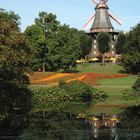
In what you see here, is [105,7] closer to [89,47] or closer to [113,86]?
[89,47]

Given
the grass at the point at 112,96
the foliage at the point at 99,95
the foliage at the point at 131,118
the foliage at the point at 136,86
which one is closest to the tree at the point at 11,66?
the grass at the point at 112,96

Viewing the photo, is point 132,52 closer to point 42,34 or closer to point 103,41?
point 42,34

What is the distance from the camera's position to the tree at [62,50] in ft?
301

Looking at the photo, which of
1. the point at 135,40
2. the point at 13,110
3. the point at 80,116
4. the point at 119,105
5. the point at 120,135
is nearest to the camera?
the point at 120,135

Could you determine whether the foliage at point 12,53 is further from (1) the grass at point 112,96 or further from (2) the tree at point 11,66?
(1) the grass at point 112,96

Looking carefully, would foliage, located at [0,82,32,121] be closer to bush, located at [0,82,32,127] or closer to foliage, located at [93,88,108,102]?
bush, located at [0,82,32,127]

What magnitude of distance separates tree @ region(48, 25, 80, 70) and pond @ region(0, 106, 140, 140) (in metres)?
46.4

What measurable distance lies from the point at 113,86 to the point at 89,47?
6419cm

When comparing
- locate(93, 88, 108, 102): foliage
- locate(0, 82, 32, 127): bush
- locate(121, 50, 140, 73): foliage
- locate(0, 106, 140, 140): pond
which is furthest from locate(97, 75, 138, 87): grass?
locate(0, 82, 32, 127): bush

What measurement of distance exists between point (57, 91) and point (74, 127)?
24.4 meters

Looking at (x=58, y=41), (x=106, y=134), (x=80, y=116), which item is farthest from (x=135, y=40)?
(x=106, y=134)

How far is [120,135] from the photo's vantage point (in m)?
31.5

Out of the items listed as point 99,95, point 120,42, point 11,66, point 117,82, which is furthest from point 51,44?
point 11,66

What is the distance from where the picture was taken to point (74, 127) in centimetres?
3572
